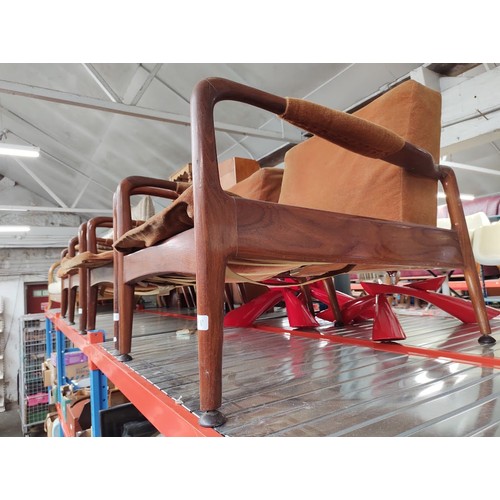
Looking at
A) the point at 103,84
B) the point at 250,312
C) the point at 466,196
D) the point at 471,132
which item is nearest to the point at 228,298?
the point at 250,312

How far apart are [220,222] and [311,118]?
0.32m

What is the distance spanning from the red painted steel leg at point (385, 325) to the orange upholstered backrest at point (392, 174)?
412mm

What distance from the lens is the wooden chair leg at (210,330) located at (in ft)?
2.12

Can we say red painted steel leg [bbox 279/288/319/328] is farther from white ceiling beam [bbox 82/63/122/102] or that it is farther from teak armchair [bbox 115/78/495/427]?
white ceiling beam [bbox 82/63/122/102]

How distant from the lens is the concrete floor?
24.2 feet

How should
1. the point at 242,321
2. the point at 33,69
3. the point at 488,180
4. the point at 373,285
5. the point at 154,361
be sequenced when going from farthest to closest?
the point at 488,180
the point at 33,69
the point at 242,321
the point at 373,285
the point at 154,361

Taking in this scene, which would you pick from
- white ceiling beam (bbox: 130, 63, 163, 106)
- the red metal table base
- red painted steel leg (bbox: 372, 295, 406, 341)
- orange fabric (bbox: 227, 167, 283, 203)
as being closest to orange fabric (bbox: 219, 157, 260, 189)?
orange fabric (bbox: 227, 167, 283, 203)

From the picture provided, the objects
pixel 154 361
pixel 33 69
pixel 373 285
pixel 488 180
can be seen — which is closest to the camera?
pixel 154 361

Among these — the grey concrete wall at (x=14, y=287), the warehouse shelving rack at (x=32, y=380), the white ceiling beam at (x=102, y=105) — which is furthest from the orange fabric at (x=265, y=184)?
the grey concrete wall at (x=14, y=287)

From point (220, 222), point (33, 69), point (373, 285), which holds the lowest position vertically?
point (373, 285)
